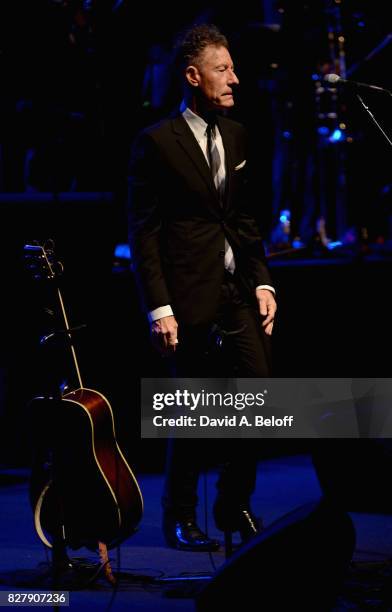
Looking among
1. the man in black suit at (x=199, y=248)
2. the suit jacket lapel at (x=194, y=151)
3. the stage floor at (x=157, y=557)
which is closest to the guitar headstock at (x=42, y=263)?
the man in black suit at (x=199, y=248)

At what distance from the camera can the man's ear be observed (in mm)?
3996

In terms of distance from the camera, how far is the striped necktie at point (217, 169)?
409 centimetres

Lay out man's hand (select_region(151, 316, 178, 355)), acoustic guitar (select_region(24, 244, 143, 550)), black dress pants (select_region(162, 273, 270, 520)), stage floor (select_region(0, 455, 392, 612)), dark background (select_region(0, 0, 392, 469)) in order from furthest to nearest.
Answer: dark background (select_region(0, 0, 392, 469)) → black dress pants (select_region(162, 273, 270, 520)) → man's hand (select_region(151, 316, 178, 355)) → acoustic guitar (select_region(24, 244, 143, 550)) → stage floor (select_region(0, 455, 392, 612))

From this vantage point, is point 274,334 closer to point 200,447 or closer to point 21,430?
point 21,430

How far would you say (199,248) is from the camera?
402cm

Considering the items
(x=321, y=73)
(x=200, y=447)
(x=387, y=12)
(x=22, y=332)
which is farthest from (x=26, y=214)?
(x=387, y=12)

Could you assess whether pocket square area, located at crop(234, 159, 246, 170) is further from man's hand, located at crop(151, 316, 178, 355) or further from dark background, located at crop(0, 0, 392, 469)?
man's hand, located at crop(151, 316, 178, 355)

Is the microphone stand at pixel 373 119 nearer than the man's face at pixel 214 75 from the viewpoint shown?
Yes

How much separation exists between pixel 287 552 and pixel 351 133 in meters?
6.65

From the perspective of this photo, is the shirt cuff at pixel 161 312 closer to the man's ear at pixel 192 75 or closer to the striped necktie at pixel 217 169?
the striped necktie at pixel 217 169

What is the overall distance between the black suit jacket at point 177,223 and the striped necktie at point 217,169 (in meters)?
0.03

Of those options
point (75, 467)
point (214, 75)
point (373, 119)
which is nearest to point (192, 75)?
point (214, 75)

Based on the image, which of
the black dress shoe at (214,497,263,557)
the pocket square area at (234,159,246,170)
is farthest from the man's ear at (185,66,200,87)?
the black dress shoe at (214,497,263,557)

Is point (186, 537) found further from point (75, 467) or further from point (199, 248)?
point (199, 248)
